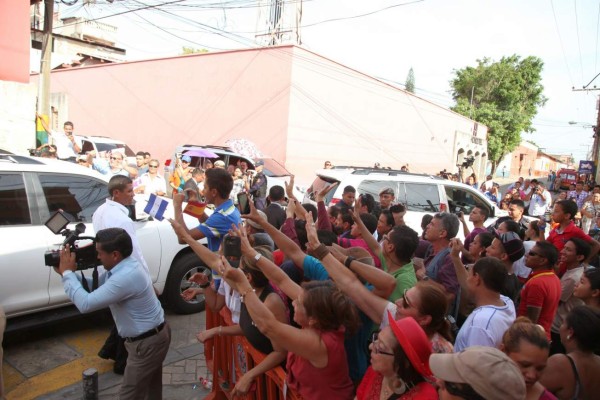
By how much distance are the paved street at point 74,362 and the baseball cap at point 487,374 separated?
287cm

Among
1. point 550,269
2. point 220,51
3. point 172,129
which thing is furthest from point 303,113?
point 550,269

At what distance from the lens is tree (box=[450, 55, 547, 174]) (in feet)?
115

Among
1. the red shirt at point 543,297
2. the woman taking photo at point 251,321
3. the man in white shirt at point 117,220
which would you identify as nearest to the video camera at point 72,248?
the woman taking photo at point 251,321

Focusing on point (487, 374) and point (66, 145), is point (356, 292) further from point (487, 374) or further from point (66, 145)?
point (66, 145)

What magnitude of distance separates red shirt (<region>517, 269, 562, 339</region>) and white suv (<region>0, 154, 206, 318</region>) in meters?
3.74

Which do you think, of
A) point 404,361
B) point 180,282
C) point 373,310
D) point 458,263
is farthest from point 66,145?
point 404,361

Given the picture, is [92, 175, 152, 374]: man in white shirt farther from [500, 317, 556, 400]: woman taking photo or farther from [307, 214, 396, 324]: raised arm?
[500, 317, 556, 400]: woman taking photo

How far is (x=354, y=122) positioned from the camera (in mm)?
18844

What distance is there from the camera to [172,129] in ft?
61.7

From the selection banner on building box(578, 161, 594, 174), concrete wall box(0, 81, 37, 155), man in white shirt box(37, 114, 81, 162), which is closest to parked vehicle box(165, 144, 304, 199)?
man in white shirt box(37, 114, 81, 162)

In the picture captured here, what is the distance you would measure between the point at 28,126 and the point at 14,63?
59.5 inches

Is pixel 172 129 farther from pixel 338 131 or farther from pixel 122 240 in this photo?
pixel 122 240

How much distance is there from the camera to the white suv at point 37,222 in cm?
390

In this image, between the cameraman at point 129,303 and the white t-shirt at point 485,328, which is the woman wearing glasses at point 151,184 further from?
the white t-shirt at point 485,328
